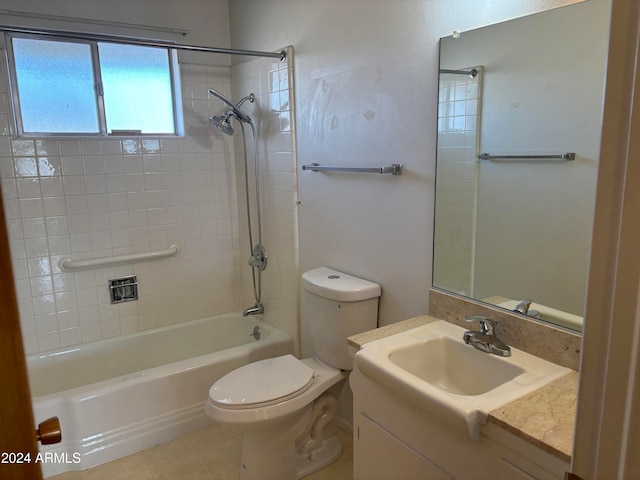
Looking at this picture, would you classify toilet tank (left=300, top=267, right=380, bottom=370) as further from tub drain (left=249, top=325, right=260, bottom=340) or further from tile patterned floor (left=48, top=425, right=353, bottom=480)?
tub drain (left=249, top=325, right=260, bottom=340)

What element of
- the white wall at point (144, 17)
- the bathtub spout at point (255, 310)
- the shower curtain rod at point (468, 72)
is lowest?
the bathtub spout at point (255, 310)

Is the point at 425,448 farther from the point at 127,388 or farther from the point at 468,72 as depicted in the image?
the point at 127,388

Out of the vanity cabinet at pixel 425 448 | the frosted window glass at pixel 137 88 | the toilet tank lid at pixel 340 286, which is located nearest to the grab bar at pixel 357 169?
the toilet tank lid at pixel 340 286

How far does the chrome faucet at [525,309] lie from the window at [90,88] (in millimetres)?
2259

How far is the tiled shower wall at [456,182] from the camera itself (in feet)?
5.44

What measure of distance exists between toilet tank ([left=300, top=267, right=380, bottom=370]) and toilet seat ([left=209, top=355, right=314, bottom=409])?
0.15m

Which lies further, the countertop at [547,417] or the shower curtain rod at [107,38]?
the shower curtain rod at [107,38]

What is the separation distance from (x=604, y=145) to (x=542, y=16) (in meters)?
1.10

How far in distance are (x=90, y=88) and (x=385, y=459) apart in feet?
8.44

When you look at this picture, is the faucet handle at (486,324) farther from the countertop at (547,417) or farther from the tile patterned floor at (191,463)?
the tile patterned floor at (191,463)

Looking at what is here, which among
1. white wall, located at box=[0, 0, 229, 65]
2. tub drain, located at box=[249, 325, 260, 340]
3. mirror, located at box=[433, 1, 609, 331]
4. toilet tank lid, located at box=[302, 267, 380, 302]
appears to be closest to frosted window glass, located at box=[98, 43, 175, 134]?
white wall, located at box=[0, 0, 229, 65]

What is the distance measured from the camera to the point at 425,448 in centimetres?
135

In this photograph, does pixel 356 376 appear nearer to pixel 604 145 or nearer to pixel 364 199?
pixel 364 199

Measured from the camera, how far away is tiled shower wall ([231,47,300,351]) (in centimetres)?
259
